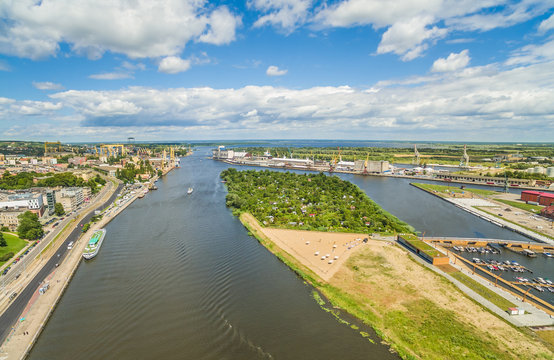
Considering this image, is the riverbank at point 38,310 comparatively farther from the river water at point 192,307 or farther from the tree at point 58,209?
the tree at point 58,209

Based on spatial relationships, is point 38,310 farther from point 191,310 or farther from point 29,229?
point 29,229

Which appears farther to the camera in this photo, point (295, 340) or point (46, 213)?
point (46, 213)

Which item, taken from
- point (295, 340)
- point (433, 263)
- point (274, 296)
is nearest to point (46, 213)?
point (274, 296)

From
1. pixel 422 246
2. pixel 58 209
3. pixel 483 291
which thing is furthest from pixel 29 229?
pixel 483 291

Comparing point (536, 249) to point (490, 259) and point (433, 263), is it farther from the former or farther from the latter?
point (433, 263)

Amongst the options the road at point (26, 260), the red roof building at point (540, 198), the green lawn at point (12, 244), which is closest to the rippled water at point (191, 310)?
the road at point (26, 260)

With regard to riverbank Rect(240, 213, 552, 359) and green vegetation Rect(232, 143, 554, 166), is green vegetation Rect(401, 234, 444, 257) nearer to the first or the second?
riverbank Rect(240, 213, 552, 359)
